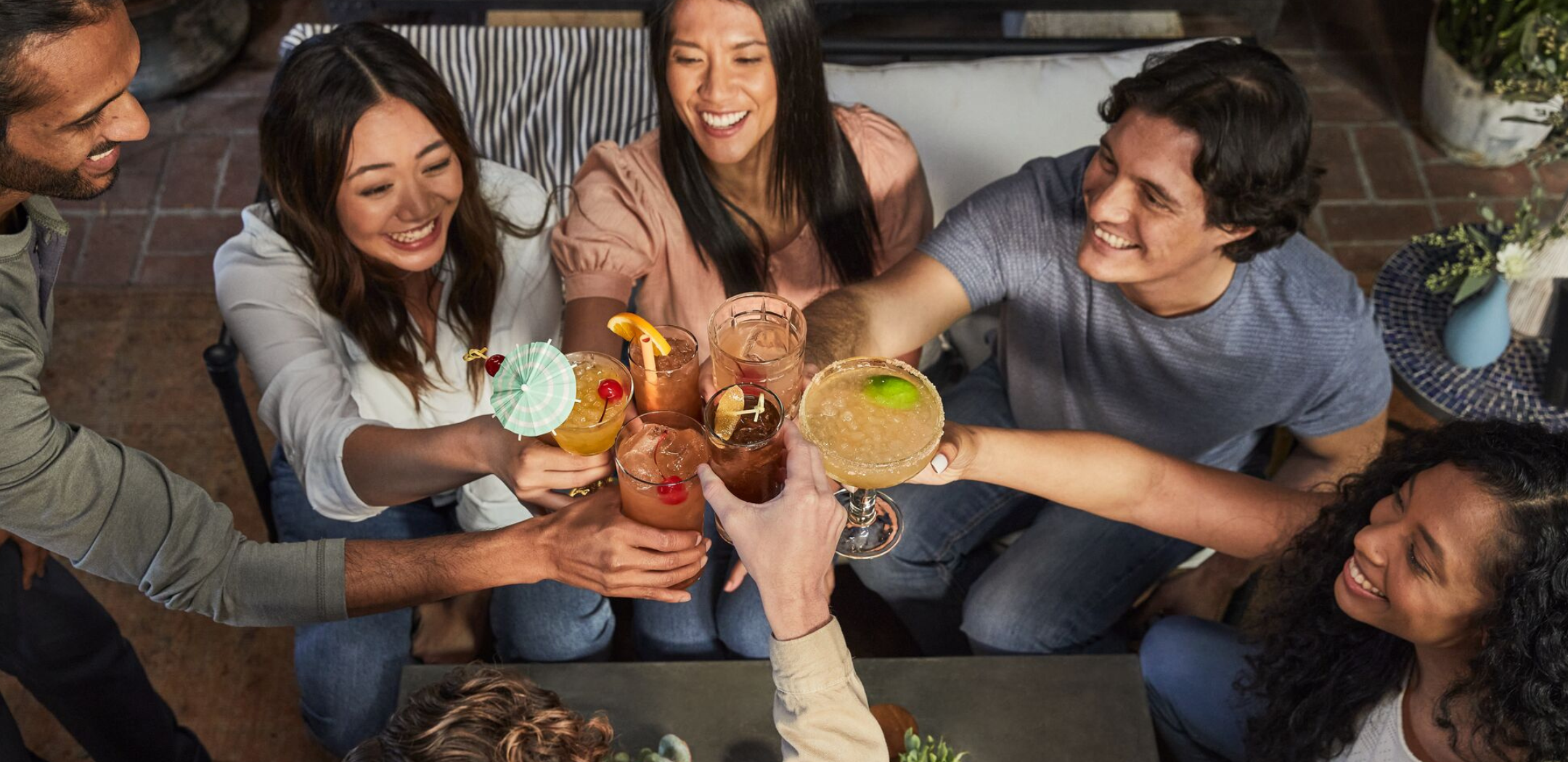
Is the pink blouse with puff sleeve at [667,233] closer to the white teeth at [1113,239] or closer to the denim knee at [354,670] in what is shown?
the white teeth at [1113,239]

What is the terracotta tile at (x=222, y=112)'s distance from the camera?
12.8 feet

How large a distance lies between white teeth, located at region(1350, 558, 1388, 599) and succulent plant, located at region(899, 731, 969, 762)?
63cm

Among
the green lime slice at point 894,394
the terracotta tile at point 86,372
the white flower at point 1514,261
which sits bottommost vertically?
the terracotta tile at point 86,372

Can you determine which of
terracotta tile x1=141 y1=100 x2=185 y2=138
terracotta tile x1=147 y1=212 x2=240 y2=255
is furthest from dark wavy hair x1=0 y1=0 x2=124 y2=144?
terracotta tile x1=141 y1=100 x2=185 y2=138

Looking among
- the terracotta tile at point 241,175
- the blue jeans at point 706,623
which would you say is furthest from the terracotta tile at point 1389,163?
the terracotta tile at point 241,175

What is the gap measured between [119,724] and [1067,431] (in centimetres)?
180

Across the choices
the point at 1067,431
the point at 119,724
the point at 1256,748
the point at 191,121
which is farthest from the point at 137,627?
the point at 1256,748

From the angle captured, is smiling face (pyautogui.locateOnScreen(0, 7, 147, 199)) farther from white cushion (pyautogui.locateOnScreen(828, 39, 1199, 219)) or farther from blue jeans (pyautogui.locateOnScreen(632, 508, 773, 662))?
white cushion (pyautogui.locateOnScreen(828, 39, 1199, 219))

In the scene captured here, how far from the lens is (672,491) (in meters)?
1.68

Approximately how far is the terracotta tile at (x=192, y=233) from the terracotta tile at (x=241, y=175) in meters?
0.05

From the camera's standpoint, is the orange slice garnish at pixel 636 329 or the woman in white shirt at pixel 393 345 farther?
the woman in white shirt at pixel 393 345

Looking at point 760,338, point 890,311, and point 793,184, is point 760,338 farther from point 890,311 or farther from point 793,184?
point 793,184

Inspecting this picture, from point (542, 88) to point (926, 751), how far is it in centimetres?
183

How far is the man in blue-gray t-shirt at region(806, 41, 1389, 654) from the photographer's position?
2.06 meters
